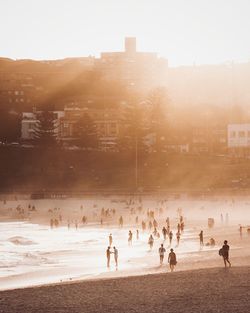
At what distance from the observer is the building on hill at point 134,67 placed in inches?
5344

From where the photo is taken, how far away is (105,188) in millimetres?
60469

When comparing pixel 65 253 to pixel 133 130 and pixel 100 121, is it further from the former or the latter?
pixel 100 121

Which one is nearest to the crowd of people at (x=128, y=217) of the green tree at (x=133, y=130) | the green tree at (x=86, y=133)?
the green tree at (x=133, y=130)

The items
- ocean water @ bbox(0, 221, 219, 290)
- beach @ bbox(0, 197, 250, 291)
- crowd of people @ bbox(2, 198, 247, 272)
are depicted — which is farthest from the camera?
crowd of people @ bbox(2, 198, 247, 272)

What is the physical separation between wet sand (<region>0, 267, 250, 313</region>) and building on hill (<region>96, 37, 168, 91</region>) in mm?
113552

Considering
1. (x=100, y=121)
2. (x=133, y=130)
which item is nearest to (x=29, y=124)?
(x=100, y=121)

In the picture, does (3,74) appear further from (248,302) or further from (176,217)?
(248,302)

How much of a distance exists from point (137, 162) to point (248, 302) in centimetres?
5403

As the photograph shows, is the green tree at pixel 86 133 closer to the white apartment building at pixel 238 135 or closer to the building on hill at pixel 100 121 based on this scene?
the building on hill at pixel 100 121

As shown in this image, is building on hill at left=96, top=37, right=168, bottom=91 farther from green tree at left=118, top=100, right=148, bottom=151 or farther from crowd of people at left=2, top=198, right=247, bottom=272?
crowd of people at left=2, top=198, right=247, bottom=272

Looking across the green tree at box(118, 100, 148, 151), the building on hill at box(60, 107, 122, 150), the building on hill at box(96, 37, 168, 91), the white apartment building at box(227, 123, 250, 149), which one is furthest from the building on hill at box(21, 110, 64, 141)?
the building on hill at box(96, 37, 168, 91)

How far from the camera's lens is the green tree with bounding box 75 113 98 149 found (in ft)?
238

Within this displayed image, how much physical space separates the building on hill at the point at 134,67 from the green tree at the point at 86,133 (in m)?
58.3

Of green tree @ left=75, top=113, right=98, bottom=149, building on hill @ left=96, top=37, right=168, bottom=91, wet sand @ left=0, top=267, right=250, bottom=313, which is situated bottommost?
wet sand @ left=0, top=267, right=250, bottom=313
